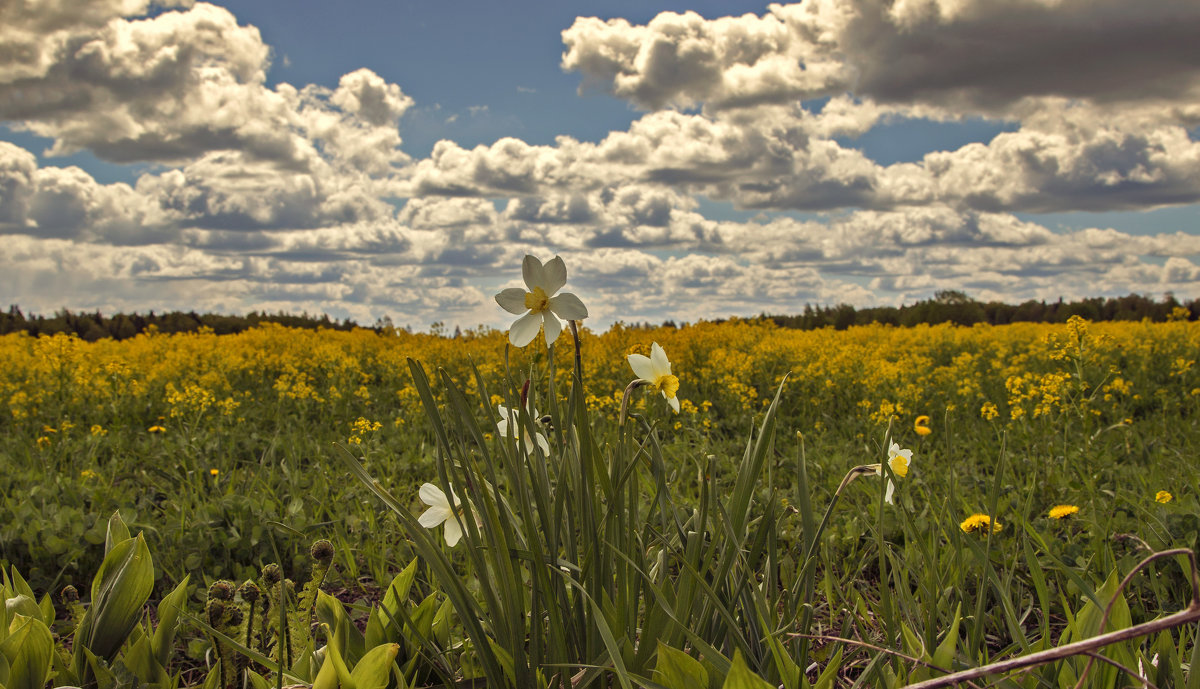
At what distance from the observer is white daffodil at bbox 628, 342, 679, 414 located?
1.30 metres

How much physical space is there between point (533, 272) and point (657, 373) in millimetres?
339

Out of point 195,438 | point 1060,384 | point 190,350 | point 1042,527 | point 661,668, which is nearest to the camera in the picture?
point 661,668

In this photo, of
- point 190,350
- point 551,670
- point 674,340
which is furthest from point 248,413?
point 551,670

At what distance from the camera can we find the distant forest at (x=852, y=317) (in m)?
15.8

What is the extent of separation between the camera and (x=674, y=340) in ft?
28.1

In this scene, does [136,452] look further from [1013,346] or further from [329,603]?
[1013,346]

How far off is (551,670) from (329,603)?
17.4 inches

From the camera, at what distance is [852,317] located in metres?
20.3

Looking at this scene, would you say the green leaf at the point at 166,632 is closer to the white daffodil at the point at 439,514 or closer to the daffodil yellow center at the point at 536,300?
the white daffodil at the point at 439,514

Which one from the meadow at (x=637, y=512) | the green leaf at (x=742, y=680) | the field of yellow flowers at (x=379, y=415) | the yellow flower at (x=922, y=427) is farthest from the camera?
the yellow flower at (x=922, y=427)

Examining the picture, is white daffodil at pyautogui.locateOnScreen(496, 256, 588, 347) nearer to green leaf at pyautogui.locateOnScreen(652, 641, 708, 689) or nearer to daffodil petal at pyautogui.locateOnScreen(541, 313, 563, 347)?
daffodil petal at pyautogui.locateOnScreen(541, 313, 563, 347)

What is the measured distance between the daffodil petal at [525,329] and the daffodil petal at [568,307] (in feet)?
0.11

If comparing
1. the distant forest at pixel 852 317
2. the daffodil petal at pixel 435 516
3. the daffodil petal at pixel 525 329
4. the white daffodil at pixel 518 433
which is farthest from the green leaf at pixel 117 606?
the distant forest at pixel 852 317

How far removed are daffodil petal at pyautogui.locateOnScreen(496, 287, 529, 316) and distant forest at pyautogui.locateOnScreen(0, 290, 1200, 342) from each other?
15.5m
